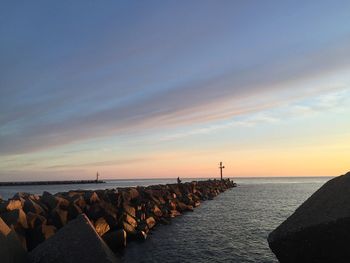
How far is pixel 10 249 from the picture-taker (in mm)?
9227

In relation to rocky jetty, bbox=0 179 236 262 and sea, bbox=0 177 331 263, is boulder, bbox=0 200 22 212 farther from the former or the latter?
sea, bbox=0 177 331 263

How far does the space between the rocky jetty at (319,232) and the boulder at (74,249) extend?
4213mm

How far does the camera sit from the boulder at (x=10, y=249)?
8.93 m

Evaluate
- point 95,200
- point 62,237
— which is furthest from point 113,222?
point 62,237

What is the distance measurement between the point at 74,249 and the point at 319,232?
5797 mm

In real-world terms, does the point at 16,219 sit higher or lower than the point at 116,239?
higher

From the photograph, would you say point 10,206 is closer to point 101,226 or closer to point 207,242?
point 101,226

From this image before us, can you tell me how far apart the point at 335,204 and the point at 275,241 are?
1.52 metres

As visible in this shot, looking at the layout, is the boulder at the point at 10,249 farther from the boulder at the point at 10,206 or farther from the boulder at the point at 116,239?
the boulder at the point at 116,239

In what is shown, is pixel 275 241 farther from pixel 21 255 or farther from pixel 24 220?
pixel 24 220

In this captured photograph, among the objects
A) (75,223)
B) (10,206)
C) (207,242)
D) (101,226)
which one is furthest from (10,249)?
(207,242)

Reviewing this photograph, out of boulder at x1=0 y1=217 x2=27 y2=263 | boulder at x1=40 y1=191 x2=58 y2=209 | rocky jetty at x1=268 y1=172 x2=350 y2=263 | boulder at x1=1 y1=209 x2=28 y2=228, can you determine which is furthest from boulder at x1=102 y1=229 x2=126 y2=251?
rocky jetty at x1=268 y1=172 x2=350 y2=263

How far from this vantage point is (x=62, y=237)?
9.73m

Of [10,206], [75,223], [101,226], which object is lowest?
[101,226]
